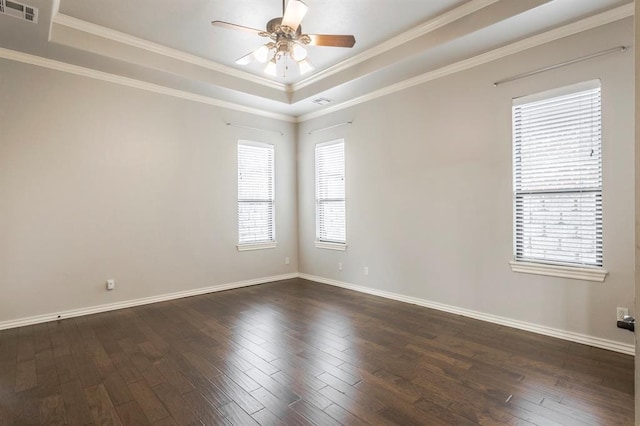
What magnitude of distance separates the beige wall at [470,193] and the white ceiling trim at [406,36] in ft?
2.20

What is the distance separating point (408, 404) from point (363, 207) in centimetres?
318

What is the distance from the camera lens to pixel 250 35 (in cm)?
372

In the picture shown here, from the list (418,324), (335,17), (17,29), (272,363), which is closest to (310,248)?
(418,324)

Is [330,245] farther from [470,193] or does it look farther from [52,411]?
[52,411]

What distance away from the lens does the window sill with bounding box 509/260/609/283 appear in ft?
9.66

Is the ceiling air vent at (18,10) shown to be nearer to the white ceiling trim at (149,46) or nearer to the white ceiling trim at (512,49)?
the white ceiling trim at (149,46)

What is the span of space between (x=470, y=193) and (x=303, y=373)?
8.68 feet

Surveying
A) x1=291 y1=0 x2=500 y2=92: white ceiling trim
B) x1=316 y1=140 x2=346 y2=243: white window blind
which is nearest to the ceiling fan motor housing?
x1=291 y1=0 x2=500 y2=92: white ceiling trim

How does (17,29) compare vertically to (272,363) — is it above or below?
above

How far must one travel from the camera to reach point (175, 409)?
210 cm

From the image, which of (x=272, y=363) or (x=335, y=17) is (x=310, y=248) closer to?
(x=272, y=363)

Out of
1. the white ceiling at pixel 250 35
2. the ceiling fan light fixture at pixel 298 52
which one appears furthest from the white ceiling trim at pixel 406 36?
the ceiling fan light fixture at pixel 298 52

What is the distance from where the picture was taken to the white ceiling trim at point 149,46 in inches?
134

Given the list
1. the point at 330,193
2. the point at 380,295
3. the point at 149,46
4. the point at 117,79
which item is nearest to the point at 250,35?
the point at 149,46
